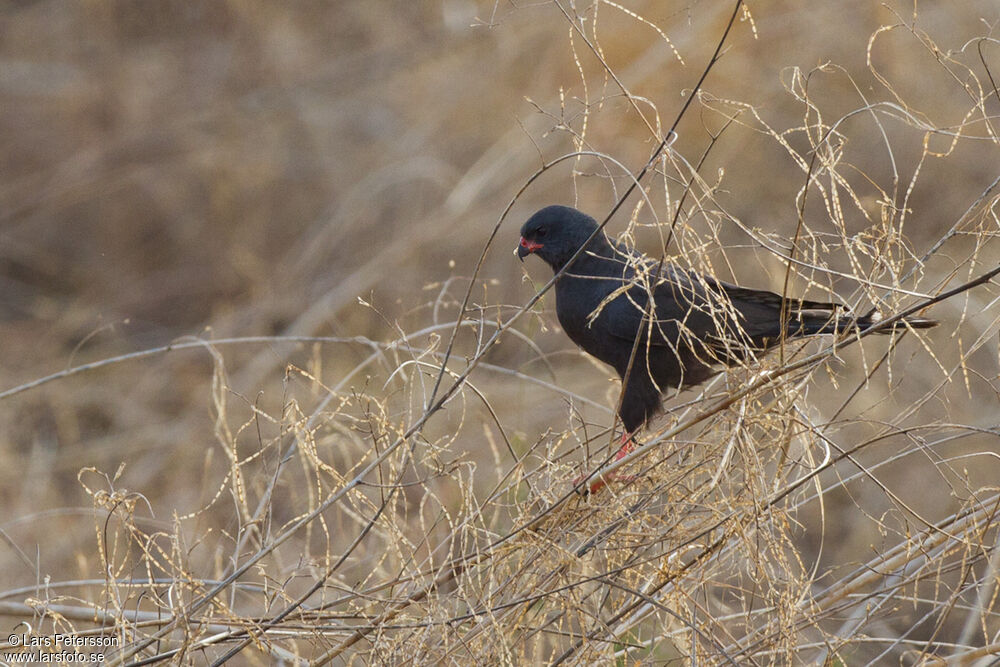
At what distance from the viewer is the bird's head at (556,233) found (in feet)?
13.1

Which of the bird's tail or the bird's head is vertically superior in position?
the bird's tail

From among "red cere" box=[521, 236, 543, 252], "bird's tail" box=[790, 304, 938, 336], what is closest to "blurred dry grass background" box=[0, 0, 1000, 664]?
"red cere" box=[521, 236, 543, 252]

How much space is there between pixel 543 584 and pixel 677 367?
51.1 inches

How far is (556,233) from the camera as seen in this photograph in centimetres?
404

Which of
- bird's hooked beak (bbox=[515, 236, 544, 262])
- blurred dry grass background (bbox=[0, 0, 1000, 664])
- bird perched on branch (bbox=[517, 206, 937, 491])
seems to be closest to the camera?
bird perched on branch (bbox=[517, 206, 937, 491])

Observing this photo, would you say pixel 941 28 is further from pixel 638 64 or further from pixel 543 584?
pixel 543 584

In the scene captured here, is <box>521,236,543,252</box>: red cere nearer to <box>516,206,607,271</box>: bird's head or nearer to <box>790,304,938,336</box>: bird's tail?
<box>516,206,607,271</box>: bird's head

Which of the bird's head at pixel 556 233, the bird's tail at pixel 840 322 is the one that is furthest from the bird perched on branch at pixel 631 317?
the bird's tail at pixel 840 322

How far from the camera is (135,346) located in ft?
26.8

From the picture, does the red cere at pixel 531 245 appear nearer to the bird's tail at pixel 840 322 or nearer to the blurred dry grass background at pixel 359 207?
the bird's tail at pixel 840 322

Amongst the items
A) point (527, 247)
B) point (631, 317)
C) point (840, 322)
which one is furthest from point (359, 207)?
point (840, 322)

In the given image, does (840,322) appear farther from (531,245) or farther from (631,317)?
(531,245)

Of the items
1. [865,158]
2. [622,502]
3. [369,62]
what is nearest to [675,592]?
[622,502]

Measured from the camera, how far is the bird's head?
13.1ft
